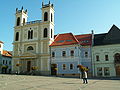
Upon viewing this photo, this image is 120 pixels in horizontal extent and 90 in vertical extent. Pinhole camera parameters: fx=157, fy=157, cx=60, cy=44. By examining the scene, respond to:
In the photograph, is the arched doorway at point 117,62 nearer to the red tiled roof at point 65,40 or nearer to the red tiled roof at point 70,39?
the red tiled roof at point 70,39

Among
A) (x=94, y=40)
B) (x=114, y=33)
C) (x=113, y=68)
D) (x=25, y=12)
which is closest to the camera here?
(x=113, y=68)

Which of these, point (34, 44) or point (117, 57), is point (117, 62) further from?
point (34, 44)

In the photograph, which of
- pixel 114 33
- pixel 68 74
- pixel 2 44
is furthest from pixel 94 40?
pixel 2 44

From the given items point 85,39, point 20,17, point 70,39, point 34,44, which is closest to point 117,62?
point 85,39

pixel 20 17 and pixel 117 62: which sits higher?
pixel 20 17

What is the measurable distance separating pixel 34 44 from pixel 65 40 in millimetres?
9432

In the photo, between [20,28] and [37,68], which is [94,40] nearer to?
[37,68]

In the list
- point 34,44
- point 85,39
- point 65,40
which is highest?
point 85,39

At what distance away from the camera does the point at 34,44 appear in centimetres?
4706

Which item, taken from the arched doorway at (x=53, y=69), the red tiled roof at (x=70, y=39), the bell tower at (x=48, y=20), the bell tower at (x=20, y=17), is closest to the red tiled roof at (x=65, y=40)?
the red tiled roof at (x=70, y=39)

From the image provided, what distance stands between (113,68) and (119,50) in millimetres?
4873

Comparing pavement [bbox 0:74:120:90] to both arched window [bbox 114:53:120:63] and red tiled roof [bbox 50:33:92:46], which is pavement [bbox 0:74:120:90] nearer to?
arched window [bbox 114:53:120:63]

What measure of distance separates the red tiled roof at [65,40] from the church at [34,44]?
1.78 m

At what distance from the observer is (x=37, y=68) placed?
4428 centimetres
